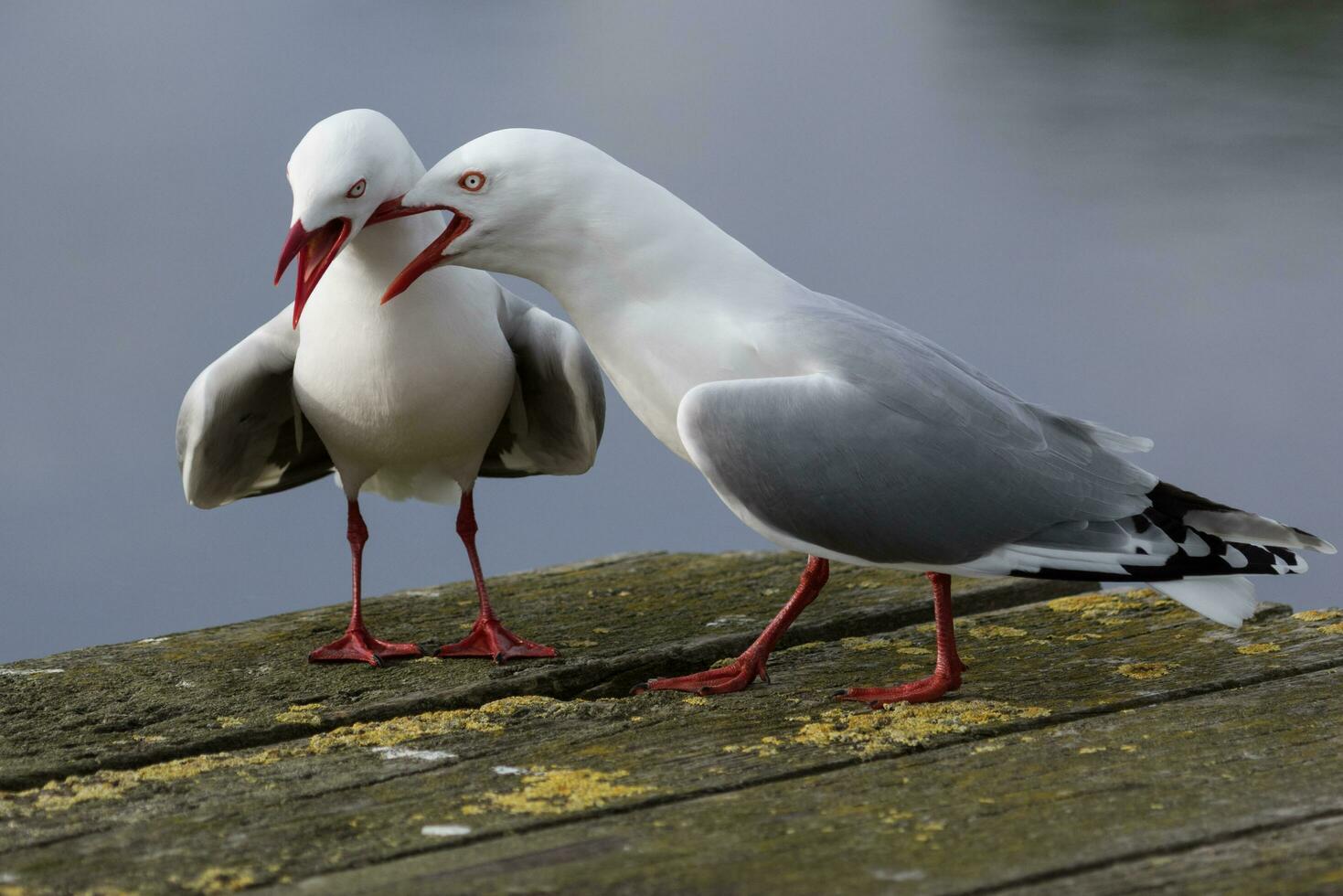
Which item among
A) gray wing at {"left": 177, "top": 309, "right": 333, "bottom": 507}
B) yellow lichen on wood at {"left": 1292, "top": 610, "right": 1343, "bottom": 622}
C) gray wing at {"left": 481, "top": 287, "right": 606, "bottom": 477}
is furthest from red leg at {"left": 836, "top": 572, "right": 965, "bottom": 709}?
gray wing at {"left": 177, "top": 309, "right": 333, "bottom": 507}

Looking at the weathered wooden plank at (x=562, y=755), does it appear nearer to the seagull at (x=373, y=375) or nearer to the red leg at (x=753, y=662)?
the red leg at (x=753, y=662)

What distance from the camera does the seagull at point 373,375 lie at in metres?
2.56

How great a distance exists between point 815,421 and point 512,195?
584mm

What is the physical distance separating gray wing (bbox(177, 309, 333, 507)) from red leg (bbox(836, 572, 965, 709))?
1.29 meters

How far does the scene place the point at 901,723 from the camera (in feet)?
6.43

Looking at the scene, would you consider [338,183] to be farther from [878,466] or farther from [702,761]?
[702,761]

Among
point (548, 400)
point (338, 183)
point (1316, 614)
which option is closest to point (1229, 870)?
point (1316, 614)

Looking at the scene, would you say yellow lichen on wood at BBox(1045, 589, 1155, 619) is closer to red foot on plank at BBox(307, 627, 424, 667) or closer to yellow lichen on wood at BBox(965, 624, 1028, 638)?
yellow lichen on wood at BBox(965, 624, 1028, 638)

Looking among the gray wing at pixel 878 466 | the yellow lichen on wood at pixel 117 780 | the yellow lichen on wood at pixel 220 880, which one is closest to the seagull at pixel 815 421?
the gray wing at pixel 878 466

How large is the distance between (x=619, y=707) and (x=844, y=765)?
15.9 inches

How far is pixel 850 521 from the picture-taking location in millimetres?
2262

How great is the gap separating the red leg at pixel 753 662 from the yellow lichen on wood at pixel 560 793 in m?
0.49

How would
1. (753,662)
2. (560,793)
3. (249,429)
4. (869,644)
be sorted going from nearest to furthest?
1. (560,793)
2. (753,662)
3. (869,644)
4. (249,429)

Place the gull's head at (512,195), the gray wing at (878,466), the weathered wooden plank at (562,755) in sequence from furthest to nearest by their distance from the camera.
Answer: the gull's head at (512,195) → the gray wing at (878,466) → the weathered wooden plank at (562,755)
